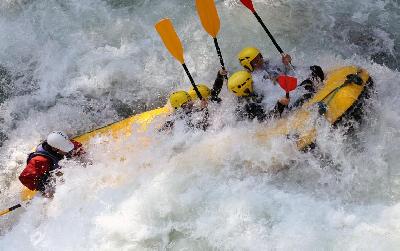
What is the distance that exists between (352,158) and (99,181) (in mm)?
2727

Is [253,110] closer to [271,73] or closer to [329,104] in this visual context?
[271,73]

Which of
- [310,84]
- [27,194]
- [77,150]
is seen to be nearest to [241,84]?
[310,84]

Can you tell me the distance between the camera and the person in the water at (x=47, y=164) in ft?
16.8

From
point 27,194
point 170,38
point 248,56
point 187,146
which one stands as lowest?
point 187,146

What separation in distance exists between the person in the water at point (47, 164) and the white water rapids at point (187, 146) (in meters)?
0.13

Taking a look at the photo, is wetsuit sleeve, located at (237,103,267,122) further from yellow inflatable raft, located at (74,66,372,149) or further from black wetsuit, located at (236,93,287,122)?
yellow inflatable raft, located at (74,66,372,149)

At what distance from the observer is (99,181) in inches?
205

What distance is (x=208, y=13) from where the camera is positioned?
5414mm

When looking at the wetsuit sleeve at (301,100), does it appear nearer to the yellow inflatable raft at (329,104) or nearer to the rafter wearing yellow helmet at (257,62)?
the yellow inflatable raft at (329,104)

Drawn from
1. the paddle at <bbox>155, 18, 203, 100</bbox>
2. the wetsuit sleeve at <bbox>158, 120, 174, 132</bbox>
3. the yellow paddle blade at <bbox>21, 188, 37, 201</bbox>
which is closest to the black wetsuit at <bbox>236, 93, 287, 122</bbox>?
the paddle at <bbox>155, 18, 203, 100</bbox>

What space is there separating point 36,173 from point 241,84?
2.44m

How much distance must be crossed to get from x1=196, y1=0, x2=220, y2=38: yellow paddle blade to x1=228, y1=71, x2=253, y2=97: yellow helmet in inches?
31.3

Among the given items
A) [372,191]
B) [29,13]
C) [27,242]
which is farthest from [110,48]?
[372,191]

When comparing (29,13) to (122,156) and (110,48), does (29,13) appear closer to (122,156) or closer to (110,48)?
(110,48)
